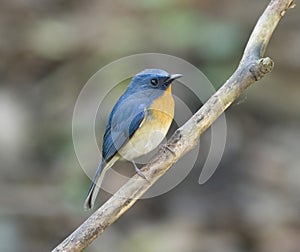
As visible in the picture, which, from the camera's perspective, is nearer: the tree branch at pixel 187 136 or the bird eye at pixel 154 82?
the tree branch at pixel 187 136

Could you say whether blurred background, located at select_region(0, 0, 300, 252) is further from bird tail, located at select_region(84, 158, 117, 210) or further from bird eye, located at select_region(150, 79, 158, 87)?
bird eye, located at select_region(150, 79, 158, 87)

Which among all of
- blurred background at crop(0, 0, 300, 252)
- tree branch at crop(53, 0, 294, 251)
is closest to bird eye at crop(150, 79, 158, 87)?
tree branch at crop(53, 0, 294, 251)

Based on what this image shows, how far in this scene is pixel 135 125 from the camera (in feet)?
8.19

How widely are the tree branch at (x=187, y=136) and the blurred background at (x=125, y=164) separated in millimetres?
3157

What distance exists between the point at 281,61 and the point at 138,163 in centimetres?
399

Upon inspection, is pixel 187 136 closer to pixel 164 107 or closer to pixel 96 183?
pixel 164 107

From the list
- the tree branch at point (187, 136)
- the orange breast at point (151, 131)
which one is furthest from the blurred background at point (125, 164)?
the tree branch at point (187, 136)

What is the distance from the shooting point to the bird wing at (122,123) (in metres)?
2.44

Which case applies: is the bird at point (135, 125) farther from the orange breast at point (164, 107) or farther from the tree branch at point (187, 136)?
the tree branch at point (187, 136)

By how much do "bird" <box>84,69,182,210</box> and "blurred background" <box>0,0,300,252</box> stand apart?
9.65 feet

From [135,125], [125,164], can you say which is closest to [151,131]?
[135,125]

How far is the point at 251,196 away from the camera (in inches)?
224

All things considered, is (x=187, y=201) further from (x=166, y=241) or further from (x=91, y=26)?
(x=91, y=26)

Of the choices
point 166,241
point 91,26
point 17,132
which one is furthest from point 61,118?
point 166,241
